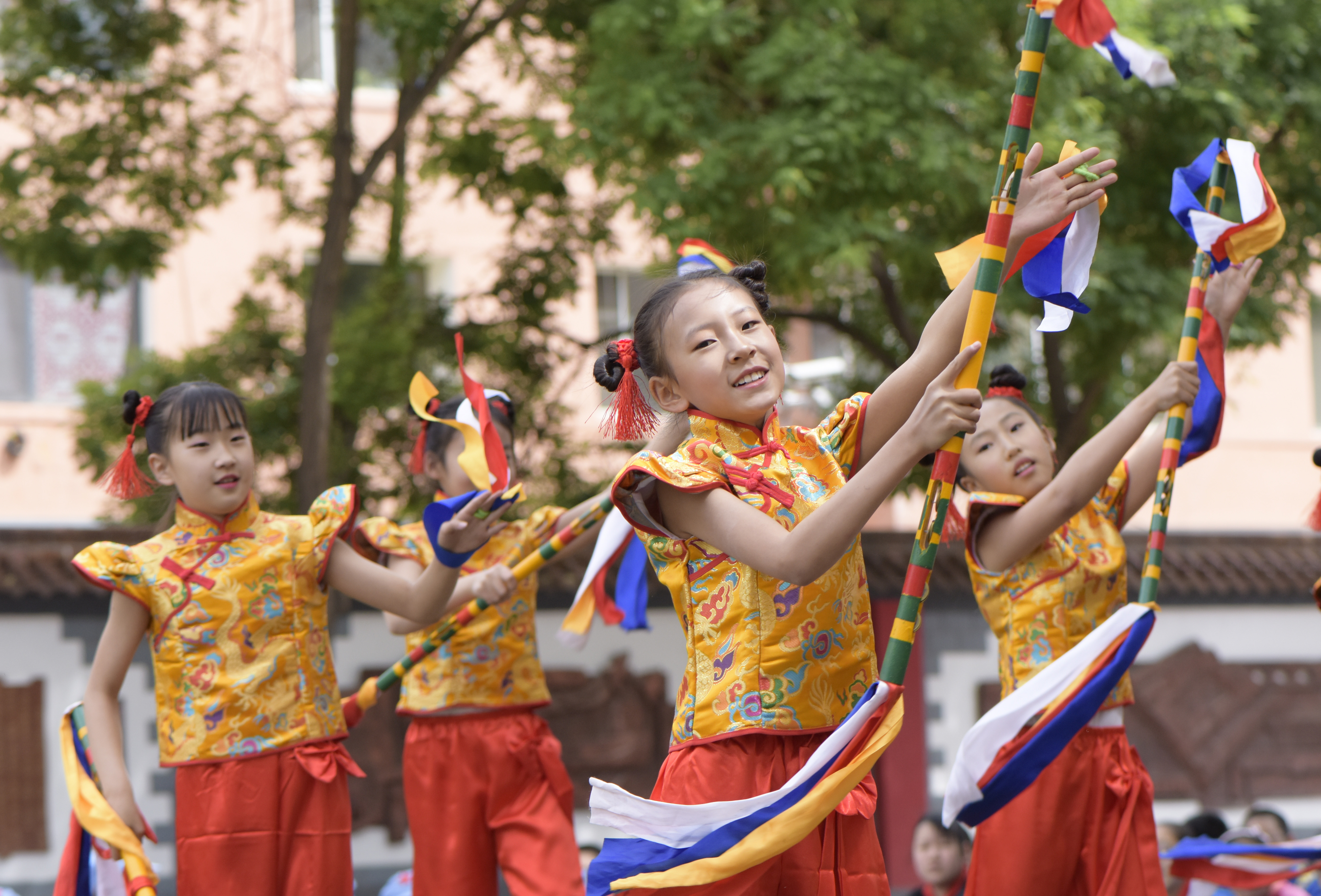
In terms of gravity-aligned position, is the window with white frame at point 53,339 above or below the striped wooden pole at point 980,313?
above

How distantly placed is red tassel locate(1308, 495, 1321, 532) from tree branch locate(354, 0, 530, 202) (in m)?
3.88

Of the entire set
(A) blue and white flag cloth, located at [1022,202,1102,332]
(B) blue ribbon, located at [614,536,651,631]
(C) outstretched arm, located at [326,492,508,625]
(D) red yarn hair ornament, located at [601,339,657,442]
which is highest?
A: (A) blue and white flag cloth, located at [1022,202,1102,332]

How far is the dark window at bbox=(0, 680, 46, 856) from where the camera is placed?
5.34 m

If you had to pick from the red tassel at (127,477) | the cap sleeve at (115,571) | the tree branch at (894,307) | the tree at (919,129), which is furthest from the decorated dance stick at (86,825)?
the tree branch at (894,307)

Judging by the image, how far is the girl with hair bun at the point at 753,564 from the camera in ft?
7.54

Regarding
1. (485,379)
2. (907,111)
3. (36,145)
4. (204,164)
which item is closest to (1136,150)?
(907,111)

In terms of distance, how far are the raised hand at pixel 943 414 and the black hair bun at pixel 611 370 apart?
2.13ft

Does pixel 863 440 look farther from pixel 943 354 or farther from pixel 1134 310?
pixel 1134 310

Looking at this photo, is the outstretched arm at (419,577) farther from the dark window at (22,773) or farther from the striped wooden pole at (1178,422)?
the dark window at (22,773)

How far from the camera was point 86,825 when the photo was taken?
3.24 m

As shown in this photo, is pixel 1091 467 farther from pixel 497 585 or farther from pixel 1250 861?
pixel 497 585

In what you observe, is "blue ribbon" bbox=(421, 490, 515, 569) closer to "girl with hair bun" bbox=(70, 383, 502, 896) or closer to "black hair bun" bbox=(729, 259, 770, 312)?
"girl with hair bun" bbox=(70, 383, 502, 896)

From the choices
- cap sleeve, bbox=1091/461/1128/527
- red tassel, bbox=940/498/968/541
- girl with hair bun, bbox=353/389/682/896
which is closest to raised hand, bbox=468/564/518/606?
girl with hair bun, bbox=353/389/682/896

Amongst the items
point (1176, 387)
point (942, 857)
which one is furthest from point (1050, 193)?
point (942, 857)
